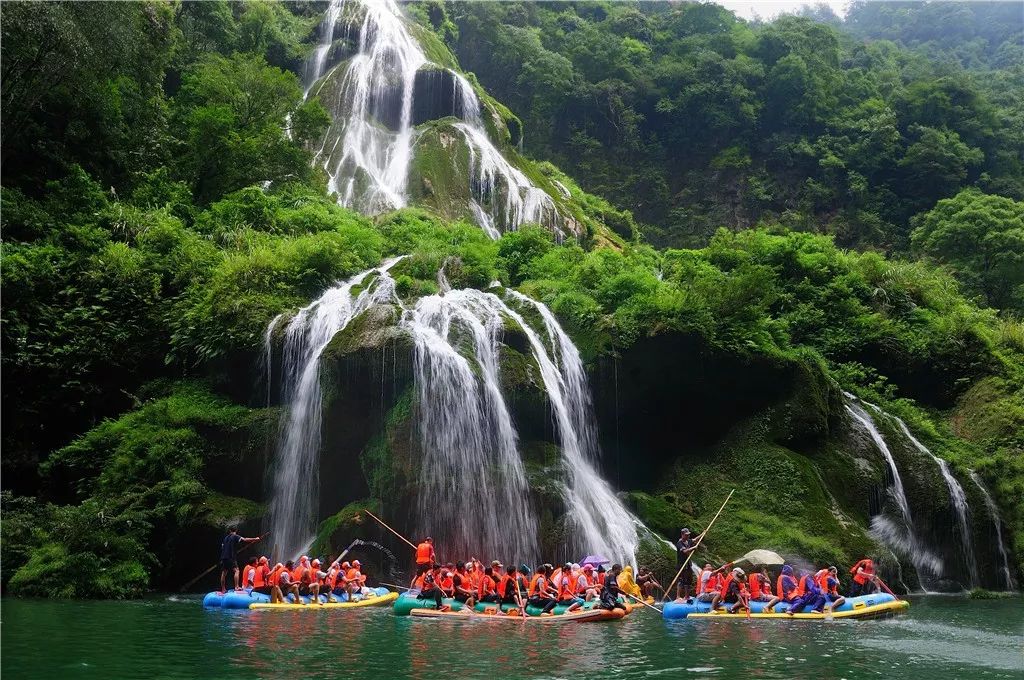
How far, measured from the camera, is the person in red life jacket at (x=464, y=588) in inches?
517

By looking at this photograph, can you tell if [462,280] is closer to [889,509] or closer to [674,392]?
[674,392]

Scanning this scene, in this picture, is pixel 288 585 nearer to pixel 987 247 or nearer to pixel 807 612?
pixel 807 612

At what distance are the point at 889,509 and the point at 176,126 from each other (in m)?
22.5

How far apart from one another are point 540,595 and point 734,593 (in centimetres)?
334

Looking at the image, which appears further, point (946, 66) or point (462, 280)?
point (946, 66)

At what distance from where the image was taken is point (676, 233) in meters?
43.7

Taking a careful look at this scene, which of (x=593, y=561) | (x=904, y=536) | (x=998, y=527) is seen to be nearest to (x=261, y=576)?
(x=593, y=561)

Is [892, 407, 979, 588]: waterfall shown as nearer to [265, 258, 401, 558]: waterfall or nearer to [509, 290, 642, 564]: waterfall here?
[509, 290, 642, 564]: waterfall

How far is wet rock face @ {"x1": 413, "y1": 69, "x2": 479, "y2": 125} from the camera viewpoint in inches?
1371

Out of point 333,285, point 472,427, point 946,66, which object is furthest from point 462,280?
point 946,66

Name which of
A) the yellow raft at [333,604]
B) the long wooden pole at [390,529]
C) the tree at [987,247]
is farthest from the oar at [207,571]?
the tree at [987,247]

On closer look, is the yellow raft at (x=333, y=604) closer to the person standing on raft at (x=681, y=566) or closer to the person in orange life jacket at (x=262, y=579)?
the person in orange life jacket at (x=262, y=579)

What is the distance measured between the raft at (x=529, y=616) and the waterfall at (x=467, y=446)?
2.66 metres

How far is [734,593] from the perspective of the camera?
14.0 meters
